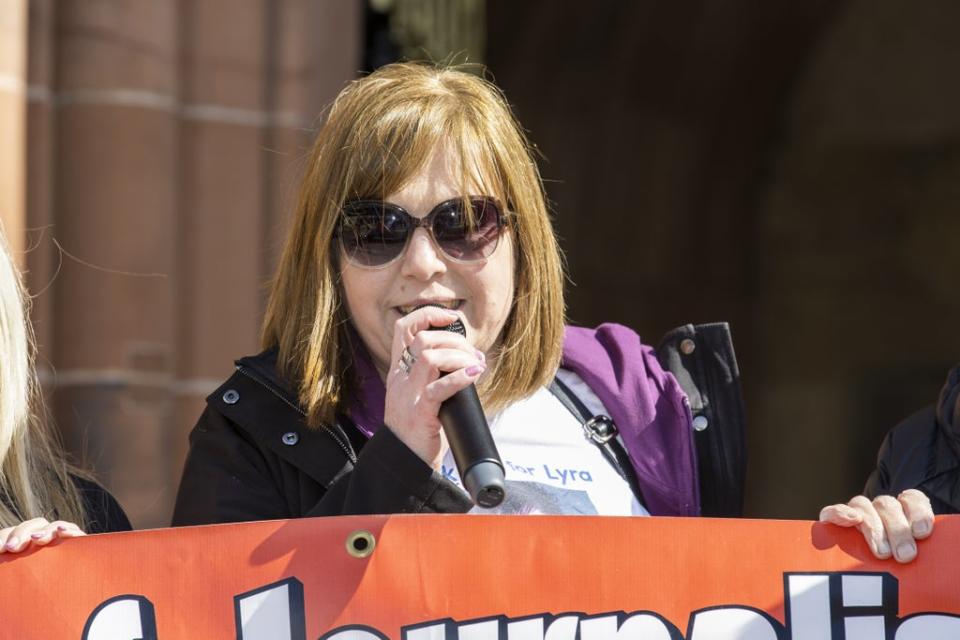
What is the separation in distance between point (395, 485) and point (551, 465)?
1.12 ft

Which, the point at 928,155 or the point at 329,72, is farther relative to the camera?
the point at 928,155

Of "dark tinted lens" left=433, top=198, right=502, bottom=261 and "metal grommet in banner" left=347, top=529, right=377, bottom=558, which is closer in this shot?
"metal grommet in banner" left=347, top=529, right=377, bottom=558

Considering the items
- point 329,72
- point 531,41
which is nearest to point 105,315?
point 329,72

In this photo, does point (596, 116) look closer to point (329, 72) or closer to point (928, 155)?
point (928, 155)

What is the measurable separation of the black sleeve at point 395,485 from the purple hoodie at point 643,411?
260 millimetres

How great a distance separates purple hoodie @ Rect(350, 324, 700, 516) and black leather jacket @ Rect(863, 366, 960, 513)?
32 cm

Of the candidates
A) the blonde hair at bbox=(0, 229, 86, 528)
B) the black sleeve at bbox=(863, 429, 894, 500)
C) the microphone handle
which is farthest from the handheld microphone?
the black sleeve at bbox=(863, 429, 894, 500)

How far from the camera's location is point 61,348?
455cm

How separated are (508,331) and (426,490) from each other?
47 centimetres

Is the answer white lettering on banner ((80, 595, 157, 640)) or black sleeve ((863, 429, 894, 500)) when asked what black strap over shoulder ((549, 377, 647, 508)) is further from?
white lettering on banner ((80, 595, 157, 640))

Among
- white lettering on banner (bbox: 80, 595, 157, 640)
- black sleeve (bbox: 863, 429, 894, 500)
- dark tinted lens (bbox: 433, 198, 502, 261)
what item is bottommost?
white lettering on banner (bbox: 80, 595, 157, 640)

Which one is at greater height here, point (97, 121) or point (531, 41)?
point (531, 41)

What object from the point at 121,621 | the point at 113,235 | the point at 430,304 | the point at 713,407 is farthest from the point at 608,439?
the point at 113,235

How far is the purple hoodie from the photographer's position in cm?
254
